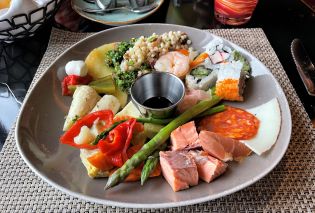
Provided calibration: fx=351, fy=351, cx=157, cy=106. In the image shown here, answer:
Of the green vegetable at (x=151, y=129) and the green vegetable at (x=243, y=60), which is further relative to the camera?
the green vegetable at (x=243, y=60)

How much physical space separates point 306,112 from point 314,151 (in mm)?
252

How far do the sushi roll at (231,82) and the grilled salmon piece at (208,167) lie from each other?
42 cm

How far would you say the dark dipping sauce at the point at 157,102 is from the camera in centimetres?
166

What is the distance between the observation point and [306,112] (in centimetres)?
172

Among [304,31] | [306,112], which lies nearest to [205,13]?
[304,31]

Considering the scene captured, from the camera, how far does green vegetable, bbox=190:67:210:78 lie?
1.82 meters

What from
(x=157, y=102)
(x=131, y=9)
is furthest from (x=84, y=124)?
(x=131, y=9)

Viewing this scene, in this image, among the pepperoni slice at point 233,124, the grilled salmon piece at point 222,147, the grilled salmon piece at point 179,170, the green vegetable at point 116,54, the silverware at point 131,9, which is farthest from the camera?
the silverware at point 131,9

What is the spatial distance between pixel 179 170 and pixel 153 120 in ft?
1.17

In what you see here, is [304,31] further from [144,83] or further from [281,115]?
[144,83]

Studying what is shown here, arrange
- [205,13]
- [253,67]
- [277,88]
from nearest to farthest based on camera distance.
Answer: [277,88] < [253,67] < [205,13]

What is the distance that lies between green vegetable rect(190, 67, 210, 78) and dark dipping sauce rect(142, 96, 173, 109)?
233 mm

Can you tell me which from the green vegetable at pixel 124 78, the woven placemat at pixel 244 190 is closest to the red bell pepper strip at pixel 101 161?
the woven placemat at pixel 244 190

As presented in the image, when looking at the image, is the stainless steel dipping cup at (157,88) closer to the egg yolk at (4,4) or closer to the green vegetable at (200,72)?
the green vegetable at (200,72)
